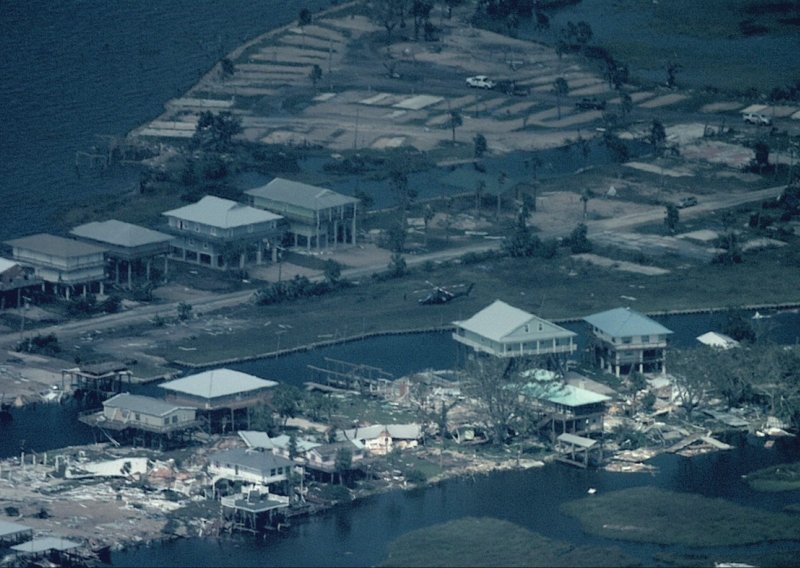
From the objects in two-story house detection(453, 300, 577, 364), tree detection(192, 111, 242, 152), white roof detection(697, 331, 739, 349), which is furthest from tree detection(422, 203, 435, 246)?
two-story house detection(453, 300, 577, 364)

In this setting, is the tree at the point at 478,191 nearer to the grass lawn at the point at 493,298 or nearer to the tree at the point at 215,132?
the grass lawn at the point at 493,298

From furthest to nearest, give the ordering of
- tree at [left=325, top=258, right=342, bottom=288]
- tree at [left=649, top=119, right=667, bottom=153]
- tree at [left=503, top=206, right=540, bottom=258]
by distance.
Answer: tree at [left=649, top=119, right=667, bottom=153] → tree at [left=503, top=206, right=540, bottom=258] → tree at [left=325, top=258, right=342, bottom=288]

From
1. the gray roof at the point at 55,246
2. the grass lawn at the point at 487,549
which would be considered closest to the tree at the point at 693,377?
the grass lawn at the point at 487,549

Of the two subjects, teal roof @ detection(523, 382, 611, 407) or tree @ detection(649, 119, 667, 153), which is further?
tree @ detection(649, 119, 667, 153)

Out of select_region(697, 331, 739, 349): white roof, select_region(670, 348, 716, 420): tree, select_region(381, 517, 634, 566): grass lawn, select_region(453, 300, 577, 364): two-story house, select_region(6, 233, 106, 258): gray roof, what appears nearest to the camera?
select_region(381, 517, 634, 566): grass lawn

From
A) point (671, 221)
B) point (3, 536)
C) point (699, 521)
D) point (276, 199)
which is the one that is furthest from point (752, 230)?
point (3, 536)

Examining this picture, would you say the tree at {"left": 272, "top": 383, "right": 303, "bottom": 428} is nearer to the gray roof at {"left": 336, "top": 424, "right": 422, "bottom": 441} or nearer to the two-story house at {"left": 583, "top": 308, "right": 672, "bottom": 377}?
the gray roof at {"left": 336, "top": 424, "right": 422, "bottom": 441}
